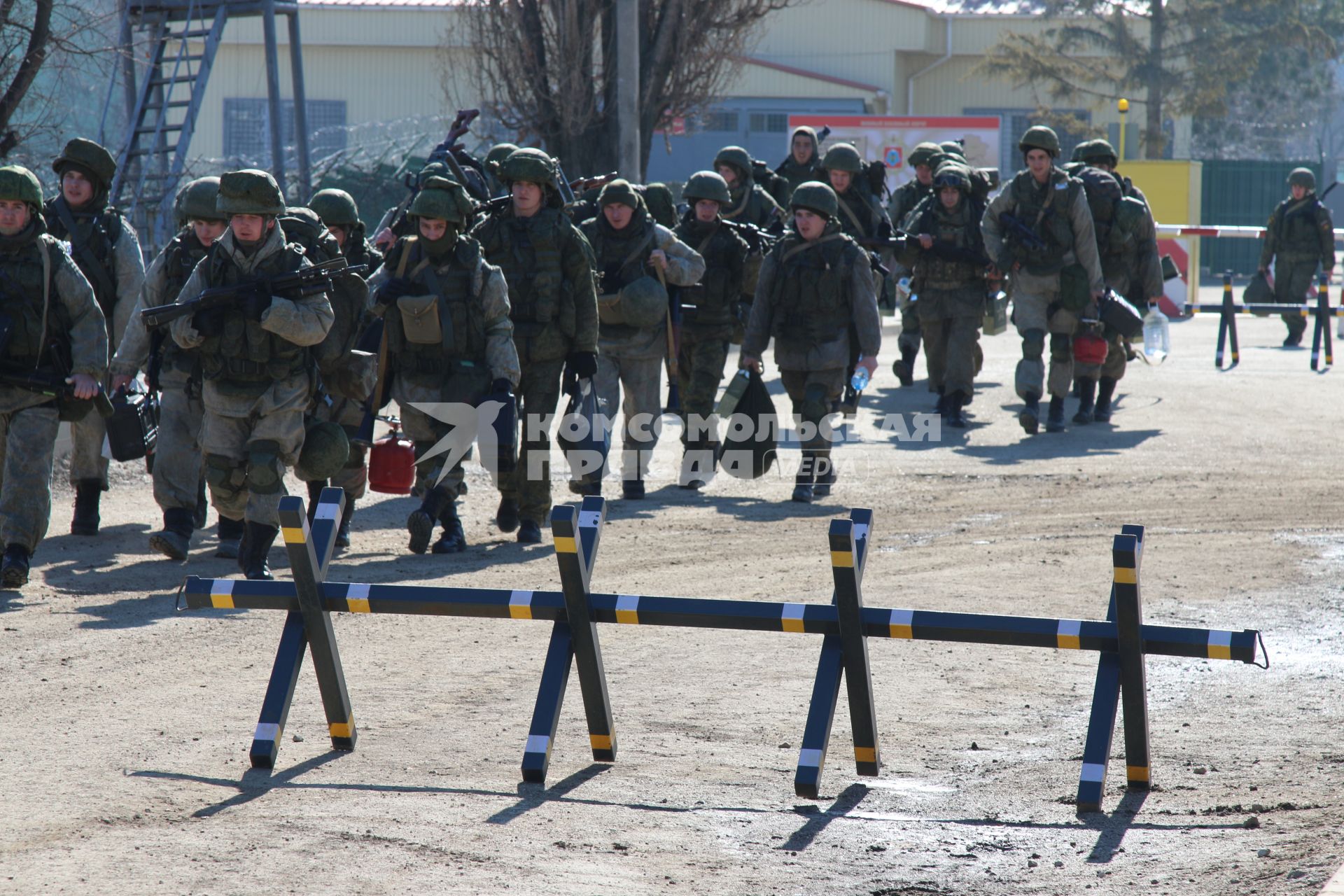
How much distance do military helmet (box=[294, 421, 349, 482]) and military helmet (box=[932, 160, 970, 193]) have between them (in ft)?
20.6

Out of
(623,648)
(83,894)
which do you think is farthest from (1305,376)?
(83,894)

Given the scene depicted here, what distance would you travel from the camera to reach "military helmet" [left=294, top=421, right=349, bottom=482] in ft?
24.4

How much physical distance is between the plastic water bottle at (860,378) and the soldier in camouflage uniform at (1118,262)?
9.86 feet

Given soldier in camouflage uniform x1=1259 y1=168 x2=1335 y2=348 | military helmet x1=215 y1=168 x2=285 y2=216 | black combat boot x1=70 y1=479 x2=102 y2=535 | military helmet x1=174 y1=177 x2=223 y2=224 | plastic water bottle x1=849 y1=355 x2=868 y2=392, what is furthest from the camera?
soldier in camouflage uniform x1=1259 y1=168 x2=1335 y2=348

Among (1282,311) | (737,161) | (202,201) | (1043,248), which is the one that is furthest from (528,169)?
(1282,311)

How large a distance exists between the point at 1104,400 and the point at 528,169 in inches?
254

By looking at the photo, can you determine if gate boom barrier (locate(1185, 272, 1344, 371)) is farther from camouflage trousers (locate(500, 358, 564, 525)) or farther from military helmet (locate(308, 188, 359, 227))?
military helmet (locate(308, 188, 359, 227))

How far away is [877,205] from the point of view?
12.5 m

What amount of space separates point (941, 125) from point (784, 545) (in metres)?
17.8

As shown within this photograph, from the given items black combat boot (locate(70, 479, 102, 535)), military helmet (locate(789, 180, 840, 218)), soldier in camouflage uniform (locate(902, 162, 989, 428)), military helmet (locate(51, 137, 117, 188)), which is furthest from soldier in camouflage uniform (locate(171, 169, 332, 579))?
soldier in camouflage uniform (locate(902, 162, 989, 428))

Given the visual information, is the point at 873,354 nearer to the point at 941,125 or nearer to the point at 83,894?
the point at 83,894

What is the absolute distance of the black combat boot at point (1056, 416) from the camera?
12.6m

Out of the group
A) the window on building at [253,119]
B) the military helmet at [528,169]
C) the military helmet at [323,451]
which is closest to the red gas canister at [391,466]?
the military helmet at [323,451]

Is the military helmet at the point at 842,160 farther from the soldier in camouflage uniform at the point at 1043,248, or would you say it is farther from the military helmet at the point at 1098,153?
the military helmet at the point at 1098,153
